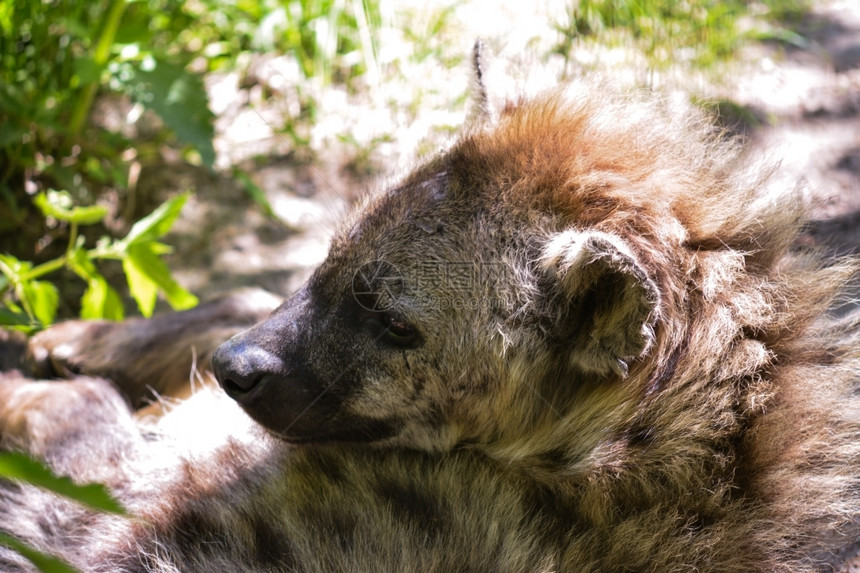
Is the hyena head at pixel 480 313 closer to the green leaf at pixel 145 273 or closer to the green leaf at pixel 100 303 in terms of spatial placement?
the green leaf at pixel 145 273

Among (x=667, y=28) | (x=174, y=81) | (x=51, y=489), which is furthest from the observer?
(x=667, y=28)

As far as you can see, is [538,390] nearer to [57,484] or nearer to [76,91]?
[57,484]

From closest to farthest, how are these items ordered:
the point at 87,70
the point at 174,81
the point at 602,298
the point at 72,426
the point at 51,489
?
1. the point at 51,489
2. the point at 602,298
3. the point at 72,426
4. the point at 87,70
5. the point at 174,81

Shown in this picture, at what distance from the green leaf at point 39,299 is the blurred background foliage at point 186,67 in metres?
0.01

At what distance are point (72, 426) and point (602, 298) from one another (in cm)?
183

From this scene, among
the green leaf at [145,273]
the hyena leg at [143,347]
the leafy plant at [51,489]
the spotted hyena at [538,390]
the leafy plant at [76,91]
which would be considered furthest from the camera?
the leafy plant at [76,91]

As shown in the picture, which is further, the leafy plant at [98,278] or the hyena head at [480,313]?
the leafy plant at [98,278]

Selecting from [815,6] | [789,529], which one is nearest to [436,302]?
[789,529]

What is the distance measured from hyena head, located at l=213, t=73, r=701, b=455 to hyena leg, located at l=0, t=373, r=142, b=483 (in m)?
A: 0.63

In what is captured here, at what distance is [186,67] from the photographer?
442cm

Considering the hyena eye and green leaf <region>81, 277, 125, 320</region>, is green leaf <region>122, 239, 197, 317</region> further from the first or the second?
the hyena eye

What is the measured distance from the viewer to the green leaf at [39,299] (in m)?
3.28

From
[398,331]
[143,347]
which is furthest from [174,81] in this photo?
[398,331]

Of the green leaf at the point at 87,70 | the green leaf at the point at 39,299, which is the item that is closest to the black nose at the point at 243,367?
the green leaf at the point at 39,299
